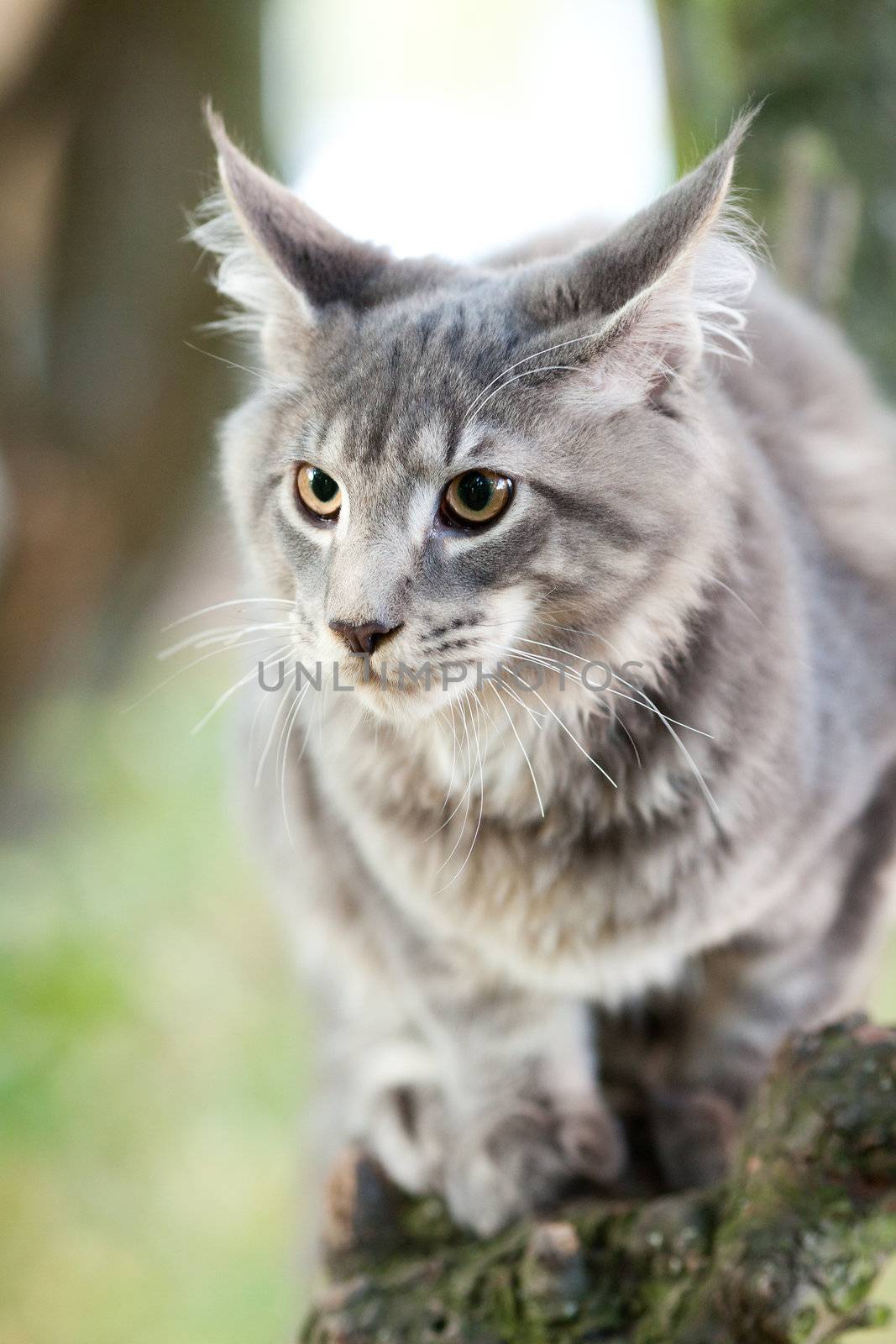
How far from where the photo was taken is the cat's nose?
1471mm

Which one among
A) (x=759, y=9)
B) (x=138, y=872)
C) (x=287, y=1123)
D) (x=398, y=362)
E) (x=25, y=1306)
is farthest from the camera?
(x=138, y=872)

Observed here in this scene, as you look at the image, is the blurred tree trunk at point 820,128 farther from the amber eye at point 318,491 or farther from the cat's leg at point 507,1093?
the cat's leg at point 507,1093

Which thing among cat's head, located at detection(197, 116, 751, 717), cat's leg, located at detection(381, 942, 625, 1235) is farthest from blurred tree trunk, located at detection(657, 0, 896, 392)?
cat's leg, located at detection(381, 942, 625, 1235)

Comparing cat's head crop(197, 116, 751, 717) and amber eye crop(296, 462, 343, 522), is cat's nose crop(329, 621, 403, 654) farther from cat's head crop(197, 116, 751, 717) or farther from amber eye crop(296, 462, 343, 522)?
amber eye crop(296, 462, 343, 522)

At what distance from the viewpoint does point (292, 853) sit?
2.42m

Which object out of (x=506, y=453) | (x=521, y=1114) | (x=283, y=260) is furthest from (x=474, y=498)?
(x=521, y=1114)

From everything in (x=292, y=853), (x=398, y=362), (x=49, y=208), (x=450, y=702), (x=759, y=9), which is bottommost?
(x=292, y=853)

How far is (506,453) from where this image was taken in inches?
60.4

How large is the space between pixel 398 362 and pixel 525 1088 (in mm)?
1284

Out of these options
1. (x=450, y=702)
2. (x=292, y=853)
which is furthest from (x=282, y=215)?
(x=292, y=853)

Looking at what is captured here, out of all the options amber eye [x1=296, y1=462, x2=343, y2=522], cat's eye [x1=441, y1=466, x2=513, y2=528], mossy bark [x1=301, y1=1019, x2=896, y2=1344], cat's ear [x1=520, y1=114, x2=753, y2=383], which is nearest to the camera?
mossy bark [x1=301, y1=1019, x2=896, y2=1344]

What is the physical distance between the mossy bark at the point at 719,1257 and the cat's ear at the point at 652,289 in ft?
3.06

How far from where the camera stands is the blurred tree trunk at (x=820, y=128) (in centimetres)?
255

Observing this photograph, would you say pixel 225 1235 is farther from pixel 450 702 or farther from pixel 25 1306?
pixel 450 702
